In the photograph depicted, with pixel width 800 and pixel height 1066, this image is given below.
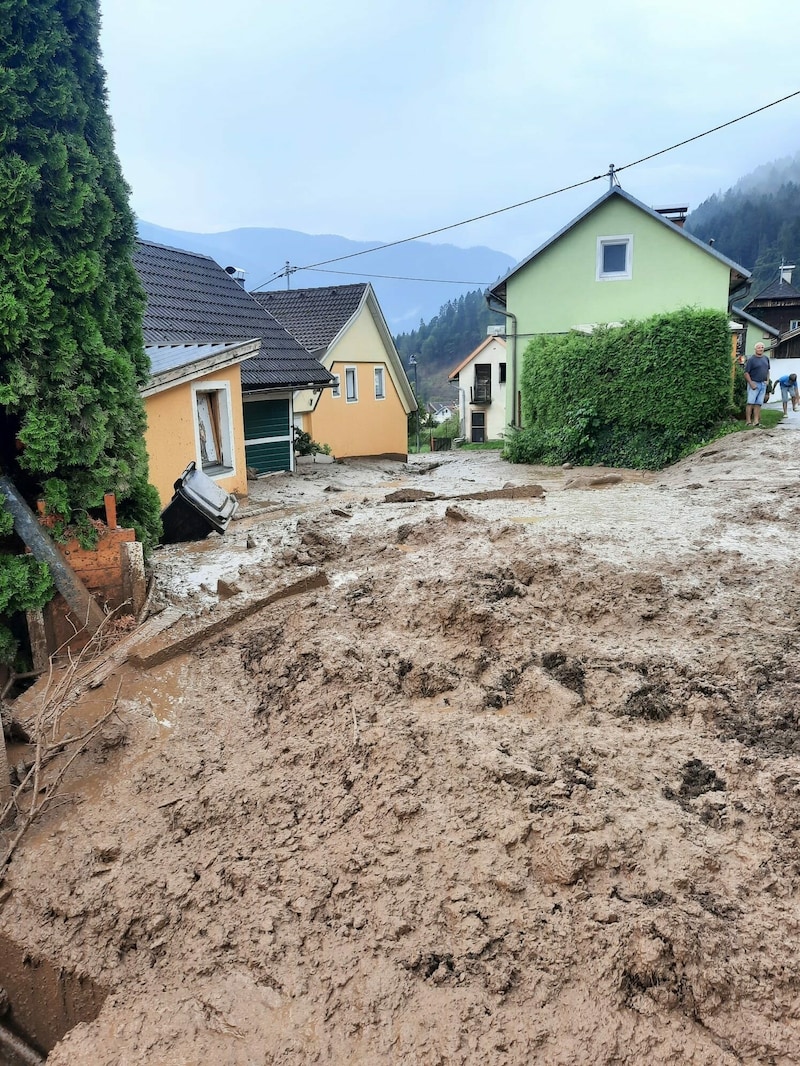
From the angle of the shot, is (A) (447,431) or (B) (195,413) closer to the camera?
(B) (195,413)

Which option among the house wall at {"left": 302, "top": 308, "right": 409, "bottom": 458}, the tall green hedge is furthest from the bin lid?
the house wall at {"left": 302, "top": 308, "right": 409, "bottom": 458}

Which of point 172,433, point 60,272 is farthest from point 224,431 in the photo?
point 60,272

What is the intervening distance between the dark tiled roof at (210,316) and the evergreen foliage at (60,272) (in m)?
5.90

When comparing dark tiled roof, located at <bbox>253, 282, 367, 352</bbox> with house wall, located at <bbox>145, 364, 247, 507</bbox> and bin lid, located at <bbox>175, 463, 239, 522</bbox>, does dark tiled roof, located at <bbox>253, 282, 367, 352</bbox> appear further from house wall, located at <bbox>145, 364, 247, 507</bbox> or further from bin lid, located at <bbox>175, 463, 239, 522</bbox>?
bin lid, located at <bbox>175, 463, 239, 522</bbox>

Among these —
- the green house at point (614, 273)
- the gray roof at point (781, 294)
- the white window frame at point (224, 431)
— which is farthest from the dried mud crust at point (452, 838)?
the gray roof at point (781, 294)

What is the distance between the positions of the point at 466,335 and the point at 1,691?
111315mm

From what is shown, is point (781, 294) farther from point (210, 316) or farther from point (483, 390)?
point (210, 316)

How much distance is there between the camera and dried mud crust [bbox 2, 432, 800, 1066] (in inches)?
77.4

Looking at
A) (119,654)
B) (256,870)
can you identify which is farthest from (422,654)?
(119,654)

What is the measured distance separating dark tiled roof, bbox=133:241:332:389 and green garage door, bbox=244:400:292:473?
765 mm

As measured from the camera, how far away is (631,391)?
49.9 ft

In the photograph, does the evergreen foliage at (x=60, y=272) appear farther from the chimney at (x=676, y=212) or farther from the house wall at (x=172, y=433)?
the chimney at (x=676, y=212)

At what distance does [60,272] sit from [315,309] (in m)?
21.1

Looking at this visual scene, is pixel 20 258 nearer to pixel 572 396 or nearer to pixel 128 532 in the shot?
pixel 128 532
